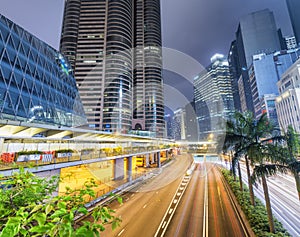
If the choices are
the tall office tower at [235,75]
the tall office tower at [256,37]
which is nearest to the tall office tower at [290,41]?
the tall office tower at [256,37]

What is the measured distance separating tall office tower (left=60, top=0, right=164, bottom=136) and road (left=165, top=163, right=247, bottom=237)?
54.9m

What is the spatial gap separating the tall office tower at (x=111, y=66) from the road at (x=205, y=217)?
5488cm

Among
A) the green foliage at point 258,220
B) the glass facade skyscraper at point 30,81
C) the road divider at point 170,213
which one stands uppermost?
the glass facade skyscraper at point 30,81

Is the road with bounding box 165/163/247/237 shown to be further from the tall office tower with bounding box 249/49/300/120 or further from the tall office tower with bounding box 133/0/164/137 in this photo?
the tall office tower with bounding box 249/49/300/120


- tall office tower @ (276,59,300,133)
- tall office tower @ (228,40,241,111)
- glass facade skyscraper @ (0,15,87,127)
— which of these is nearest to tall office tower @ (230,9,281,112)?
tall office tower @ (228,40,241,111)

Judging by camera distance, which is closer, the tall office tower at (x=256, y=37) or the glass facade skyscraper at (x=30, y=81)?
the glass facade skyscraper at (x=30, y=81)

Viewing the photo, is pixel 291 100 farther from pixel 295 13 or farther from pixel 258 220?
pixel 295 13

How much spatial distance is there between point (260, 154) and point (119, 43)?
82.0 metres

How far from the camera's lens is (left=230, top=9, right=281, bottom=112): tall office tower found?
333ft

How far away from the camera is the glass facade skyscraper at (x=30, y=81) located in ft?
72.9

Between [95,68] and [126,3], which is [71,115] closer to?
[95,68]

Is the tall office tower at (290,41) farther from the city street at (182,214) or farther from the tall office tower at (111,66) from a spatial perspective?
the city street at (182,214)

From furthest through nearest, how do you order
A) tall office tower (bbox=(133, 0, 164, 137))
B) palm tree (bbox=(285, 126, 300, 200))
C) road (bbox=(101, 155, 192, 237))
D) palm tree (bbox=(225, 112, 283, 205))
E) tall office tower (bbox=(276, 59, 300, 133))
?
tall office tower (bbox=(133, 0, 164, 137)) < tall office tower (bbox=(276, 59, 300, 133)) < road (bbox=(101, 155, 192, 237)) < palm tree (bbox=(225, 112, 283, 205)) < palm tree (bbox=(285, 126, 300, 200))

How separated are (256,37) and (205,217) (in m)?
136
